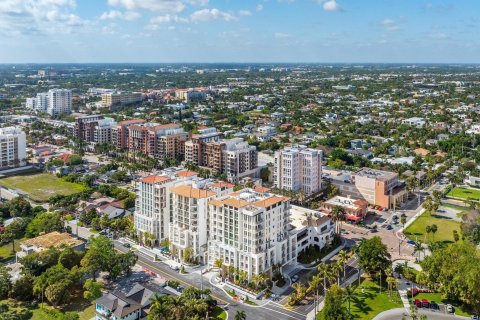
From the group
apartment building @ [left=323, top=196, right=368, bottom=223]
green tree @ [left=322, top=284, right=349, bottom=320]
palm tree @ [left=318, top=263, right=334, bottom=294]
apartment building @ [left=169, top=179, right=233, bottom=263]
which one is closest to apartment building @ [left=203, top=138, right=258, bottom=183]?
apartment building @ [left=323, top=196, right=368, bottom=223]

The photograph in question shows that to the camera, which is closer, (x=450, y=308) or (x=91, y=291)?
(x=450, y=308)

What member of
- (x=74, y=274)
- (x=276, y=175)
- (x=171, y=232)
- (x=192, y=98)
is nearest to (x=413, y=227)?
(x=276, y=175)

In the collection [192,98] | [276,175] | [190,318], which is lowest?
[190,318]

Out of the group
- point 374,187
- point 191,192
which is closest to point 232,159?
point 374,187

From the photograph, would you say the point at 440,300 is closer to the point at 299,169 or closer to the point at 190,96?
the point at 299,169

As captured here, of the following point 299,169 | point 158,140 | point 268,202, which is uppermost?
point 158,140

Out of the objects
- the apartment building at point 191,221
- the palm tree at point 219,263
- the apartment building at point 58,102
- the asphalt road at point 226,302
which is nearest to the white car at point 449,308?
the asphalt road at point 226,302

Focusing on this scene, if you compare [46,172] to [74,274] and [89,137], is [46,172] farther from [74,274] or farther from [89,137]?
[74,274]
